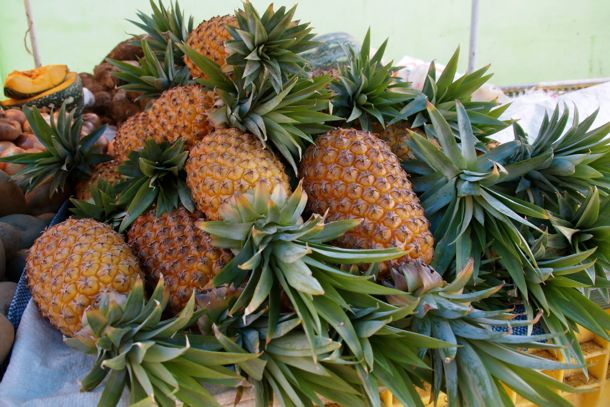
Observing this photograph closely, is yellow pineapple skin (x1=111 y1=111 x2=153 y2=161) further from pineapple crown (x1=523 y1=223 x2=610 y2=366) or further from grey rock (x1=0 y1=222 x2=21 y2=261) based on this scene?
pineapple crown (x1=523 y1=223 x2=610 y2=366)

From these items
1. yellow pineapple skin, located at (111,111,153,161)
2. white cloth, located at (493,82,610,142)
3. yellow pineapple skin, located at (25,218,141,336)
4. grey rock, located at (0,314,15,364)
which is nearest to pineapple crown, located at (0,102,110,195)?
yellow pineapple skin, located at (111,111,153,161)

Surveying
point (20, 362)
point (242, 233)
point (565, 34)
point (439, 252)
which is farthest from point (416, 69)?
point (565, 34)

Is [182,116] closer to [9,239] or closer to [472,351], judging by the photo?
[9,239]

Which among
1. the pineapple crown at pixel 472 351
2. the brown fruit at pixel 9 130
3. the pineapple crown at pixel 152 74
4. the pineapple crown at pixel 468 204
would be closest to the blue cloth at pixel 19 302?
the pineapple crown at pixel 152 74

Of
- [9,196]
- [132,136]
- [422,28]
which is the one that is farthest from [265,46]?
[422,28]

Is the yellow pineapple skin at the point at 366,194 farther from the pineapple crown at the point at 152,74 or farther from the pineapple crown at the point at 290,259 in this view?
the pineapple crown at the point at 152,74

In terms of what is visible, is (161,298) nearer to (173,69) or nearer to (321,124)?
(321,124)
